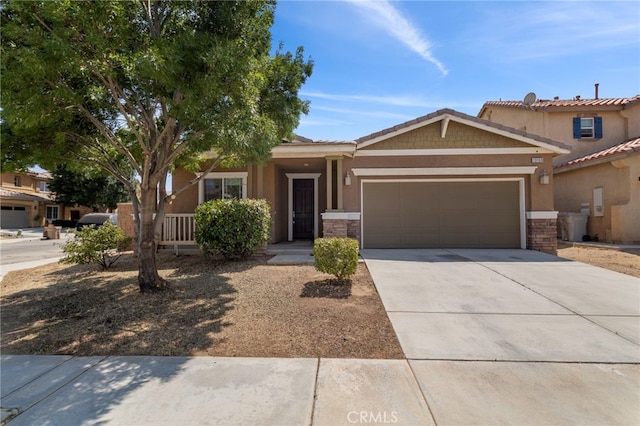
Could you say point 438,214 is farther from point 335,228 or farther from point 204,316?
point 204,316

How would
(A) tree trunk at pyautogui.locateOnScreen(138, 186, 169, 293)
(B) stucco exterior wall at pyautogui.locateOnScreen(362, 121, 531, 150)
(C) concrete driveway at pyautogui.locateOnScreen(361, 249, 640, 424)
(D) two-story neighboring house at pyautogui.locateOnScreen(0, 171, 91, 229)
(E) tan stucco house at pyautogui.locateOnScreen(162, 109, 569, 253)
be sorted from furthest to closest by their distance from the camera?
(D) two-story neighboring house at pyautogui.locateOnScreen(0, 171, 91, 229) → (B) stucco exterior wall at pyautogui.locateOnScreen(362, 121, 531, 150) → (E) tan stucco house at pyautogui.locateOnScreen(162, 109, 569, 253) → (A) tree trunk at pyautogui.locateOnScreen(138, 186, 169, 293) → (C) concrete driveway at pyautogui.locateOnScreen(361, 249, 640, 424)

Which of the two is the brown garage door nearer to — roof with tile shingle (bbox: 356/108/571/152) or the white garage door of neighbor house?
roof with tile shingle (bbox: 356/108/571/152)

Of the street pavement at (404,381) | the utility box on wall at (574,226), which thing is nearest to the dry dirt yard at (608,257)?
the utility box on wall at (574,226)

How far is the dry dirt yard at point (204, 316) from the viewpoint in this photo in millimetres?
3963

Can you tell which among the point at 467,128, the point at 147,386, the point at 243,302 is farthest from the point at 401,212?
the point at 147,386

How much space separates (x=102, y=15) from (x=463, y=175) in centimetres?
1012

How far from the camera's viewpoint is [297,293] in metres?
5.94

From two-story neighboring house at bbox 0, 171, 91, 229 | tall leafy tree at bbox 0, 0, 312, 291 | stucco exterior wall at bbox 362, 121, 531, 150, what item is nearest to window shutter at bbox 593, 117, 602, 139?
stucco exterior wall at bbox 362, 121, 531, 150

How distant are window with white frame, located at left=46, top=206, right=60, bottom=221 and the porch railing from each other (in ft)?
109

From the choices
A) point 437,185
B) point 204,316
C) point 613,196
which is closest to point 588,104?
point 613,196

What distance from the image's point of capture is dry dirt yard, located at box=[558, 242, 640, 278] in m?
8.05

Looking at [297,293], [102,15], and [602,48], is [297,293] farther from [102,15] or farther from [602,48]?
[602,48]

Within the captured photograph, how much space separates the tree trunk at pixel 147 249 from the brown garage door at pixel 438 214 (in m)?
6.59

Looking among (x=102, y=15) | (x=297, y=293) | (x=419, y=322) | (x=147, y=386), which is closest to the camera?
(x=147, y=386)
